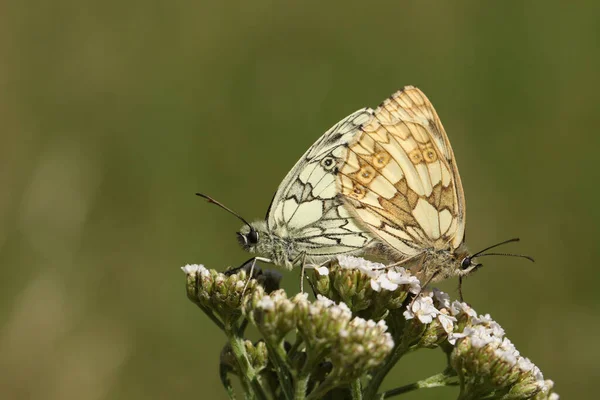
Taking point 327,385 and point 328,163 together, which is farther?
point 328,163

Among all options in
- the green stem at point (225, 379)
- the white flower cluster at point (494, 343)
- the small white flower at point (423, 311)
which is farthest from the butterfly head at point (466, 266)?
the green stem at point (225, 379)

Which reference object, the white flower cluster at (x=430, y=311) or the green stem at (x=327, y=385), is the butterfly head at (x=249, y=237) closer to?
the white flower cluster at (x=430, y=311)

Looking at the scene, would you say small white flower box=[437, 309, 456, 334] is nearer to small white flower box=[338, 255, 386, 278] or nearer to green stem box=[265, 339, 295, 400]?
small white flower box=[338, 255, 386, 278]

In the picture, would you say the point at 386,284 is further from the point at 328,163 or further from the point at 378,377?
the point at 328,163

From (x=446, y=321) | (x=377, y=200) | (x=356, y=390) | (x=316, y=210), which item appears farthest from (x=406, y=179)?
(x=356, y=390)

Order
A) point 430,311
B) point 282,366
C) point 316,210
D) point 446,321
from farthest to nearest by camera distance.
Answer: point 316,210, point 446,321, point 430,311, point 282,366

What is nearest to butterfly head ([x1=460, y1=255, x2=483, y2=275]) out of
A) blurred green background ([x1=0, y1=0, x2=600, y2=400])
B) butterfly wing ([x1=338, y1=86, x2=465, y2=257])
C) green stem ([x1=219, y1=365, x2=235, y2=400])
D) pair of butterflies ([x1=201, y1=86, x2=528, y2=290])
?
pair of butterflies ([x1=201, y1=86, x2=528, y2=290])

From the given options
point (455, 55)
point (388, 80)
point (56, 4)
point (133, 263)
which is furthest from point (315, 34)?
point (133, 263)

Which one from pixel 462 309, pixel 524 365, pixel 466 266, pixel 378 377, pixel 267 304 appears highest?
pixel 466 266
